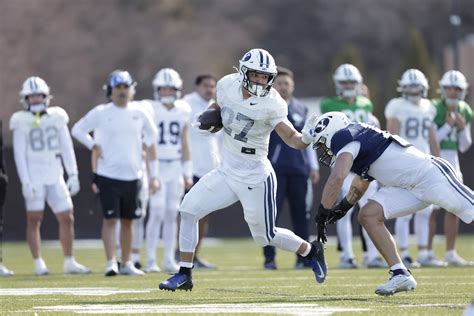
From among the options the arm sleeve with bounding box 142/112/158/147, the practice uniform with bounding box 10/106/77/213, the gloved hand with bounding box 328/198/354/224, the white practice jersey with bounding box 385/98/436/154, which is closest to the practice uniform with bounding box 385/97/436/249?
the white practice jersey with bounding box 385/98/436/154

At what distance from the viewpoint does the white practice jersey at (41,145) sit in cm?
1484

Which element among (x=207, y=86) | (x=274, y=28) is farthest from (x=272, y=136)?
(x=274, y=28)

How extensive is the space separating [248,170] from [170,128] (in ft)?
14.5

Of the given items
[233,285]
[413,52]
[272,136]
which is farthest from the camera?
[413,52]

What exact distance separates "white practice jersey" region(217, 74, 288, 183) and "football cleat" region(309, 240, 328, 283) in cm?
71

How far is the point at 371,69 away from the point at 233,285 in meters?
44.1

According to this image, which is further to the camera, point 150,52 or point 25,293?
point 150,52

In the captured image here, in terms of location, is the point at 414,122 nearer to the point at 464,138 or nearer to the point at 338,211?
the point at 464,138

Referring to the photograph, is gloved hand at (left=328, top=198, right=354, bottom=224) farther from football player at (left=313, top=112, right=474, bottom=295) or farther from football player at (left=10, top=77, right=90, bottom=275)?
football player at (left=10, top=77, right=90, bottom=275)

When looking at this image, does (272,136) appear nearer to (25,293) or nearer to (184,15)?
(25,293)

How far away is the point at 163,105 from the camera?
15828mm

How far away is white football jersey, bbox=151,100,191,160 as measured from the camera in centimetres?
1570

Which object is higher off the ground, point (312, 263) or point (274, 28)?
point (274, 28)

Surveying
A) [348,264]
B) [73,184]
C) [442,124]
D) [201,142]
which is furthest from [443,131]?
[73,184]
